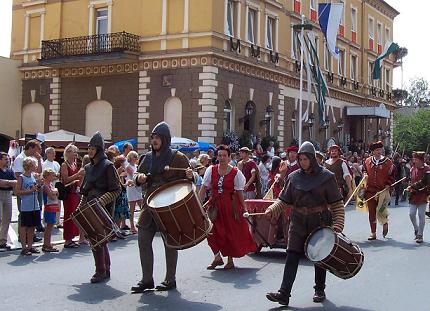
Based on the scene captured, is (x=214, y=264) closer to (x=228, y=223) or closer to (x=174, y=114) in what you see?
(x=228, y=223)

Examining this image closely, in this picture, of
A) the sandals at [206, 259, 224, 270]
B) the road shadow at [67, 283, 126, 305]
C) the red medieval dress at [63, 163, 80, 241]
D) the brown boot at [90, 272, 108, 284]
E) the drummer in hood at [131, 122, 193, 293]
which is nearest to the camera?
the road shadow at [67, 283, 126, 305]

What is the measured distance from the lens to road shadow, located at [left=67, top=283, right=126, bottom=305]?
735 cm

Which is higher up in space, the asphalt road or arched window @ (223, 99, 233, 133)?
arched window @ (223, 99, 233, 133)

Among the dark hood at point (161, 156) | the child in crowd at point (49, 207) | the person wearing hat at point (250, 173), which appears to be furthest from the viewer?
the person wearing hat at point (250, 173)

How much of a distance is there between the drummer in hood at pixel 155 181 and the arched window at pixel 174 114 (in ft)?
66.1

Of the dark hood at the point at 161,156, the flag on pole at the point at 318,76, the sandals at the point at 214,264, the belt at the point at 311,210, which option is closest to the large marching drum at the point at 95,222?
the dark hood at the point at 161,156

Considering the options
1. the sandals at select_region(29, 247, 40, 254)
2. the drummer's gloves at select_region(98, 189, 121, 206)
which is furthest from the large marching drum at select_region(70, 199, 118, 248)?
the sandals at select_region(29, 247, 40, 254)

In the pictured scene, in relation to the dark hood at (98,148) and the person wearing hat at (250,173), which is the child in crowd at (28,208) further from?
the person wearing hat at (250,173)

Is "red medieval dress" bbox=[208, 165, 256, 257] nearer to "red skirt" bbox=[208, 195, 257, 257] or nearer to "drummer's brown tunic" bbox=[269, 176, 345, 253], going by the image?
"red skirt" bbox=[208, 195, 257, 257]

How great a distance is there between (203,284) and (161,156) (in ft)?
6.07

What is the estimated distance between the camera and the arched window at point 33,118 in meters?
32.7

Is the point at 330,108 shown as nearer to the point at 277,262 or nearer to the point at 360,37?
the point at 360,37

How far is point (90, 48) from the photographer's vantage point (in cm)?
3000

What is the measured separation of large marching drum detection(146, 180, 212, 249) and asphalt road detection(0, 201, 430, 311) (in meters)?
0.72
